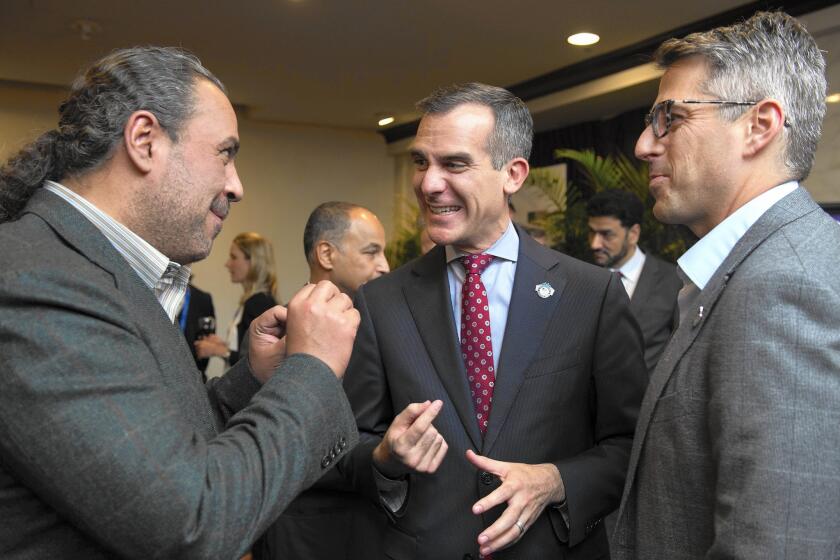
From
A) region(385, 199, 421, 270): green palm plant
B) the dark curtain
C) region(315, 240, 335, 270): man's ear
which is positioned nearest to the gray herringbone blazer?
region(315, 240, 335, 270): man's ear

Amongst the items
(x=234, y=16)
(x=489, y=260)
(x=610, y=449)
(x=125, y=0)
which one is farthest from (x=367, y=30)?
(x=610, y=449)

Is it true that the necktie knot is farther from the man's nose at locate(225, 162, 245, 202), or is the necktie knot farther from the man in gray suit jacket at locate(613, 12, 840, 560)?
the man's nose at locate(225, 162, 245, 202)

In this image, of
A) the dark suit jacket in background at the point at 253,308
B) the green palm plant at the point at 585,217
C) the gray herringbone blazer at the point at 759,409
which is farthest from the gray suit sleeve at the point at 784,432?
the green palm plant at the point at 585,217

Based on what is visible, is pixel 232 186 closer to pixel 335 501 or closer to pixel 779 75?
pixel 779 75

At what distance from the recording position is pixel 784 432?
1.08 m

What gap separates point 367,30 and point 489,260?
164 inches

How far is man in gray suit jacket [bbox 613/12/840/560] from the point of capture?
1.08 metres

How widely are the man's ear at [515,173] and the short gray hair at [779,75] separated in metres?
0.69

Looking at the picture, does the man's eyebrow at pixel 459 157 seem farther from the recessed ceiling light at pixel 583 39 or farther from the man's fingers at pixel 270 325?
the recessed ceiling light at pixel 583 39

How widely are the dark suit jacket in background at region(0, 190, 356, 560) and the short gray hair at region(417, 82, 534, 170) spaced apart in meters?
1.06

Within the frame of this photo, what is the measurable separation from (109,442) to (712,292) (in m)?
0.99

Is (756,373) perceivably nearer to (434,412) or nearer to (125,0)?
(434,412)

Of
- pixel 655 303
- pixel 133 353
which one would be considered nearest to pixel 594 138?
pixel 655 303

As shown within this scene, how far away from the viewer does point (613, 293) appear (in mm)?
1864
